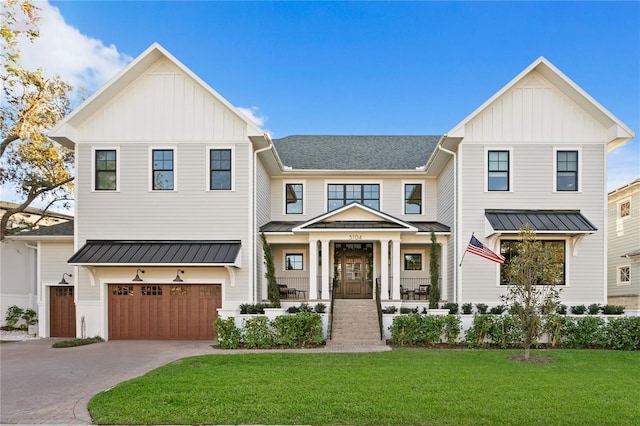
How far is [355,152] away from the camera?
20719 mm

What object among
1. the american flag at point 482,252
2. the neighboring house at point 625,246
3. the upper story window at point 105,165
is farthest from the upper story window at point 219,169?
the neighboring house at point 625,246

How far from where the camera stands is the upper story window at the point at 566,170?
15.3 metres

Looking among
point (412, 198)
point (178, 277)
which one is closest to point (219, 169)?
point (178, 277)

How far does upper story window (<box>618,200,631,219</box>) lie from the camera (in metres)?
20.6

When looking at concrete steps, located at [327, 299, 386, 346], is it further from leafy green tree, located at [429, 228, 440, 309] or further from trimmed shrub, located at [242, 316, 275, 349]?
leafy green tree, located at [429, 228, 440, 309]

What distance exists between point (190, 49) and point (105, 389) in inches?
513

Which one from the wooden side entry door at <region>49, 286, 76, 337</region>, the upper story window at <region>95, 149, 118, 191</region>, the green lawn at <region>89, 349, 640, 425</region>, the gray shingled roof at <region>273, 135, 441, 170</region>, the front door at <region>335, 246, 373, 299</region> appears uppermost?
the gray shingled roof at <region>273, 135, 441, 170</region>

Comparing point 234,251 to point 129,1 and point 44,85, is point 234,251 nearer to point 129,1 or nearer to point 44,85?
point 129,1

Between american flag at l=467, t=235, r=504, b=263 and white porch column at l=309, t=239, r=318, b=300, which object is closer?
american flag at l=467, t=235, r=504, b=263

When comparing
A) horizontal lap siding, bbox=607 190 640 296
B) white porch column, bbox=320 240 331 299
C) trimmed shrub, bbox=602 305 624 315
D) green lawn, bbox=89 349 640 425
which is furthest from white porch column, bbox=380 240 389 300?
horizontal lap siding, bbox=607 190 640 296

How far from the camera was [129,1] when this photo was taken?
47.9 feet

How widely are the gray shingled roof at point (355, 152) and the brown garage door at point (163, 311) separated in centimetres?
736

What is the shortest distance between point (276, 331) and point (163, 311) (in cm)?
462

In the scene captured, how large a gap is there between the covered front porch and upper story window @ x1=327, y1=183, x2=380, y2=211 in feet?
6.12
